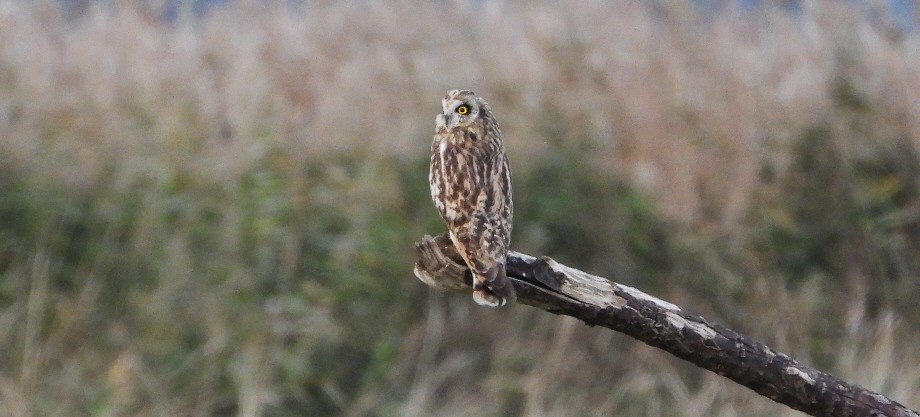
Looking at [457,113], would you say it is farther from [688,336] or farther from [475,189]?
[688,336]

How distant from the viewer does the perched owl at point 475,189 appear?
277 cm

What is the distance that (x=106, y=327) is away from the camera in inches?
236

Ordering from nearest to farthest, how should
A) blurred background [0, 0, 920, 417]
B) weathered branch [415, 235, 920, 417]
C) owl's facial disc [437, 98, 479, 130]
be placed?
1. weathered branch [415, 235, 920, 417]
2. owl's facial disc [437, 98, 479, 130]
3. blurred background [0, 0, 920, 417]

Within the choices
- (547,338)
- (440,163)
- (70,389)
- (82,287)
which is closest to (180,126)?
(82,287)

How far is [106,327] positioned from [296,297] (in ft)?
2.91

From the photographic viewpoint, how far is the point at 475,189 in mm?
3098

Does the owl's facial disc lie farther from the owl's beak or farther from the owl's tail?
the owl's tail

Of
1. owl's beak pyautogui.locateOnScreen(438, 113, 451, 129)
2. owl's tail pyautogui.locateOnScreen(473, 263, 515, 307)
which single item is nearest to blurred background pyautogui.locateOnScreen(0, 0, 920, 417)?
owl's beak pyautogui.locateOnScreen(438, 113, 451, 129)

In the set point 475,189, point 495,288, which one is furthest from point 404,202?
point 495,288

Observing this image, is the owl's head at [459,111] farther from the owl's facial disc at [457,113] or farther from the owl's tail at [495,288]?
the owl's tail at [495,288]

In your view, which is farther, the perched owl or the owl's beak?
the owl's beak

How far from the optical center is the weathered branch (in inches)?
106

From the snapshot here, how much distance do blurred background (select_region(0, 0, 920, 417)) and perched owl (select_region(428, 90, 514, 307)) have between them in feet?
7.62

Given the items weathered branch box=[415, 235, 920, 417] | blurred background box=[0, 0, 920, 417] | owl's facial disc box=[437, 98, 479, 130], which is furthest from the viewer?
blurred background box=[0, 0, 920, 417]
